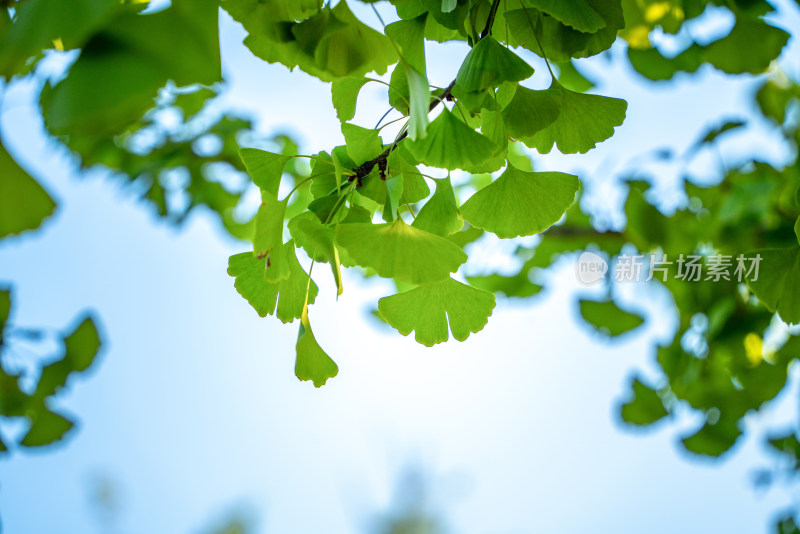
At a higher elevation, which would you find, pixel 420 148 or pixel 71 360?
pixel 420 148

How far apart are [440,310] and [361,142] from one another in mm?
115

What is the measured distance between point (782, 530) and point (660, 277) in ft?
1.78

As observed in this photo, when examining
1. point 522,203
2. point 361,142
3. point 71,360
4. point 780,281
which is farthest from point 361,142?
point 71,360

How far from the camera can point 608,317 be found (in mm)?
877

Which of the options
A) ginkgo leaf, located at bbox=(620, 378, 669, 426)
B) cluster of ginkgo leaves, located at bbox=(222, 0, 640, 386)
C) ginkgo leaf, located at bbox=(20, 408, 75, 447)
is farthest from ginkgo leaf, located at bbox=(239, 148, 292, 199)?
ginkgo leaf, located at bbox=(620, 378, 669, 426)

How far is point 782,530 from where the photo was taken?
981mm

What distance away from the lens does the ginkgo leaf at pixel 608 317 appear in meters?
0.87

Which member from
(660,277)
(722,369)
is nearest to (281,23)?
(660,277)

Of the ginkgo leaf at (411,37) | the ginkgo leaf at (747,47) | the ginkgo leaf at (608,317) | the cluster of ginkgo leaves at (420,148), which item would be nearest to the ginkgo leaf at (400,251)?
the cluster of ginkgo leaves at (420,148)

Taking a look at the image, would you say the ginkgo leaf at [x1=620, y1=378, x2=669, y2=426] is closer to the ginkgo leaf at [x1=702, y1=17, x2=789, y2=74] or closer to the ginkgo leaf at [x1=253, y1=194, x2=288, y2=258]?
the ginkgo leaf at [x1=702, y1=17, x2=789, y2=74]

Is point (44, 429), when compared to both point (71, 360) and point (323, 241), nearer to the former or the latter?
point (71, 360)

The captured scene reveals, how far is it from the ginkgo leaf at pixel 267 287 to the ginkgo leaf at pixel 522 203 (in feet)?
0.36

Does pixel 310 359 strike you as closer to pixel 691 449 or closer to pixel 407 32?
pixel 407 32

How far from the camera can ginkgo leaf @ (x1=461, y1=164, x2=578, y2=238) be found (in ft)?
1.11
